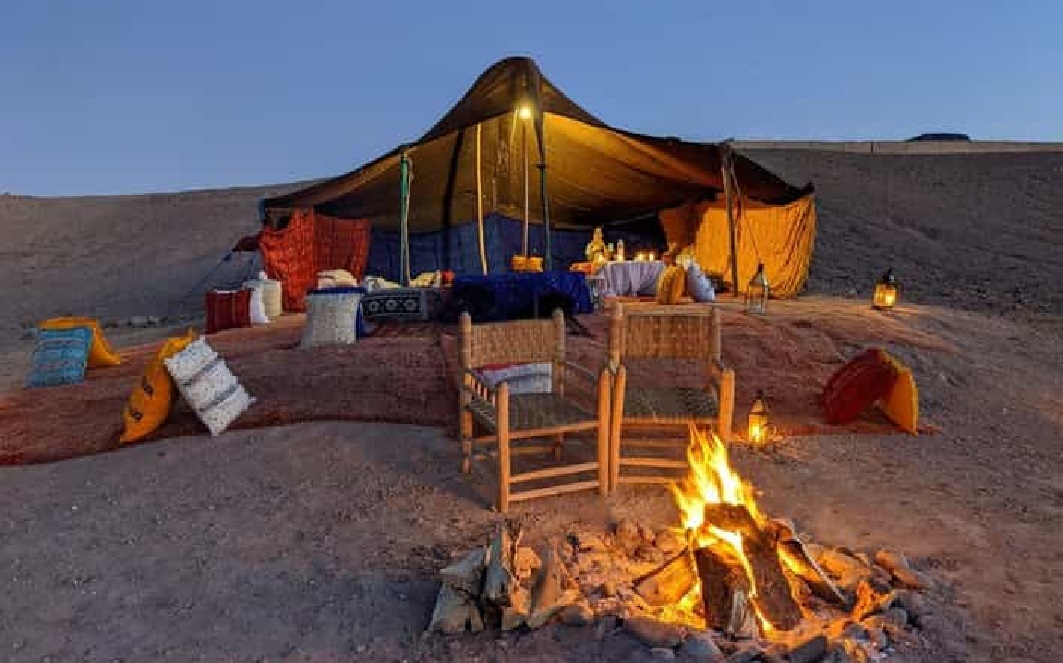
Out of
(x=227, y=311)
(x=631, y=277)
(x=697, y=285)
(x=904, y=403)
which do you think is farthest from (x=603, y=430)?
(x=631, y=277)

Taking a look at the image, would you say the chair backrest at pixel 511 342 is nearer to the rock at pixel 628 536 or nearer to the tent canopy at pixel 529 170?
the rock at pixel 628 536

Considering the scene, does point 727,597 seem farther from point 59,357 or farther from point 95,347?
point 95,347

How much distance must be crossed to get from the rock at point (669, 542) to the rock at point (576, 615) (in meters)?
0.58

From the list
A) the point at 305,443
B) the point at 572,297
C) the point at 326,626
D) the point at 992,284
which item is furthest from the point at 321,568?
the point at 992,284

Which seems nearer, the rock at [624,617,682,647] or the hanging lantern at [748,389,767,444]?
the rock at [624,617,682,647]

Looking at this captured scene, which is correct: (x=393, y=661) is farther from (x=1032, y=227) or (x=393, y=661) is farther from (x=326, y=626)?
(x=1032, y=227)

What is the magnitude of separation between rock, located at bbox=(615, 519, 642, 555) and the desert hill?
10819mm

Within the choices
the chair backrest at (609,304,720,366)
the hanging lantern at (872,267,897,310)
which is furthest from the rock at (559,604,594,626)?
the hanging lantern at (872,267,897,310)

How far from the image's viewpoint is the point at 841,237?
56.6 ft

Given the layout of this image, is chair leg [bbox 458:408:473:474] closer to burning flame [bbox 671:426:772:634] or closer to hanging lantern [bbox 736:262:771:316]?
burning flame [bbox 671:426:772:634]

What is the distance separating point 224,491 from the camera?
3479mm

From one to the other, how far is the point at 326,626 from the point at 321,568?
412 millimetres

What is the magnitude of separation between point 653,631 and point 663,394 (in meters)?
1.67

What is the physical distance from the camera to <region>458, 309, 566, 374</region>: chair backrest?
356cm
